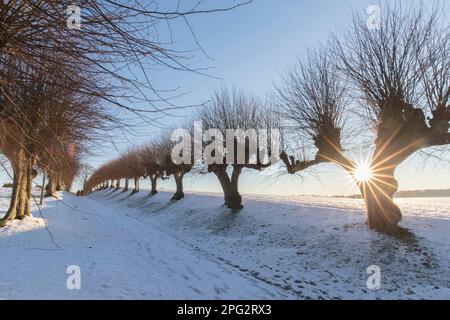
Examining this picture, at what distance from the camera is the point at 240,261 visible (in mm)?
11336

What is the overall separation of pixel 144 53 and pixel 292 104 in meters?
12.9

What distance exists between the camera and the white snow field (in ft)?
23.8

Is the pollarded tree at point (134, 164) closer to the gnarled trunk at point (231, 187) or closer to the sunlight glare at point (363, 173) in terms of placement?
the gnarled trunk at point (231, 187)

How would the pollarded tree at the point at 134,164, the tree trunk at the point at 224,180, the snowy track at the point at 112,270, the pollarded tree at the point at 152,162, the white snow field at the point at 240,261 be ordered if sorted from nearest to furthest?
the snowy track at the point at 112,270
the white snow field at the point at 240,261
the tree trunk at the point at 224,180
the pollarded tree at the point at 152,162
the pollarded tree at the point at 134,164

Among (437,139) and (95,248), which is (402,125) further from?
(95,248)

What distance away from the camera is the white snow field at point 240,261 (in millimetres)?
7266

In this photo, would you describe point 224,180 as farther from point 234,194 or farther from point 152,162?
point 152,162

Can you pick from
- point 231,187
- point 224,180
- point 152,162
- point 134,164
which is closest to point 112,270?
point 231,187

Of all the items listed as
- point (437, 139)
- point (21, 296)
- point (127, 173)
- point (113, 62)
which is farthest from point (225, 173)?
point (127, 173)

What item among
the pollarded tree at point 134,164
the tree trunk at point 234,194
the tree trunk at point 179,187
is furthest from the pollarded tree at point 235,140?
the pollarded tree at point 134,164

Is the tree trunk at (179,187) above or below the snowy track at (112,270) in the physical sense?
above

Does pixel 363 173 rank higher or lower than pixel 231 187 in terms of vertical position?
higher

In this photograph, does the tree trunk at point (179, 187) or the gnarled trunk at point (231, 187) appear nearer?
the gnarled trunk at point (231, 187)

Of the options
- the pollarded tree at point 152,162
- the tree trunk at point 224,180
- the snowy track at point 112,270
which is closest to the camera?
the snowy track at point 112,270
